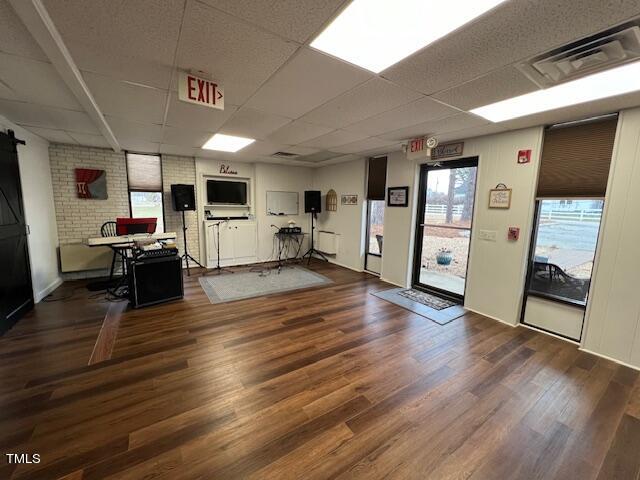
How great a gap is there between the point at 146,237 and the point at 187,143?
1.69m

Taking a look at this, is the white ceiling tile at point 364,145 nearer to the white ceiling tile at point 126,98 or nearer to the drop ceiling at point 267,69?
the drop ceiling at point 267,69

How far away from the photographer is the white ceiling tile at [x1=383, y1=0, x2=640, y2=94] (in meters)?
1.29

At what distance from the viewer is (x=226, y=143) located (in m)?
4.45

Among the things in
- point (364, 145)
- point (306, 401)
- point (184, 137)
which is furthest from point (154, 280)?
point (364, 145)

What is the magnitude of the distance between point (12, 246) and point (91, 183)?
213 centimetres

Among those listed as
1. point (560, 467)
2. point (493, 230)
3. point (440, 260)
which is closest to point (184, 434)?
point (560, 467)


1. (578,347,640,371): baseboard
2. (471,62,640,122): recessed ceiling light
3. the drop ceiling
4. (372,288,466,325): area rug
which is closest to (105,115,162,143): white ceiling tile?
the drop ceiling

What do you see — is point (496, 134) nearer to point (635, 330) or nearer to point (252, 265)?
point (635, 330)

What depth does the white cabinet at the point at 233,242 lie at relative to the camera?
5867 mm

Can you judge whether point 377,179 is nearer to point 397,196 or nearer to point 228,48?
point 397,196

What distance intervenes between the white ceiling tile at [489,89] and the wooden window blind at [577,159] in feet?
3.93

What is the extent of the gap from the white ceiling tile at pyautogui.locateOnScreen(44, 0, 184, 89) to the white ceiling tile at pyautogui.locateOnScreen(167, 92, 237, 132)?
0.57m

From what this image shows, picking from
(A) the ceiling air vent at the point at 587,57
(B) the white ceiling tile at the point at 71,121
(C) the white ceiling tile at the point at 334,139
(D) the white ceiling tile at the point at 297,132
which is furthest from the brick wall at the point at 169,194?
(A) the ceiling air vent at the point at 587,57

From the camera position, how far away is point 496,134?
3.41 metres
